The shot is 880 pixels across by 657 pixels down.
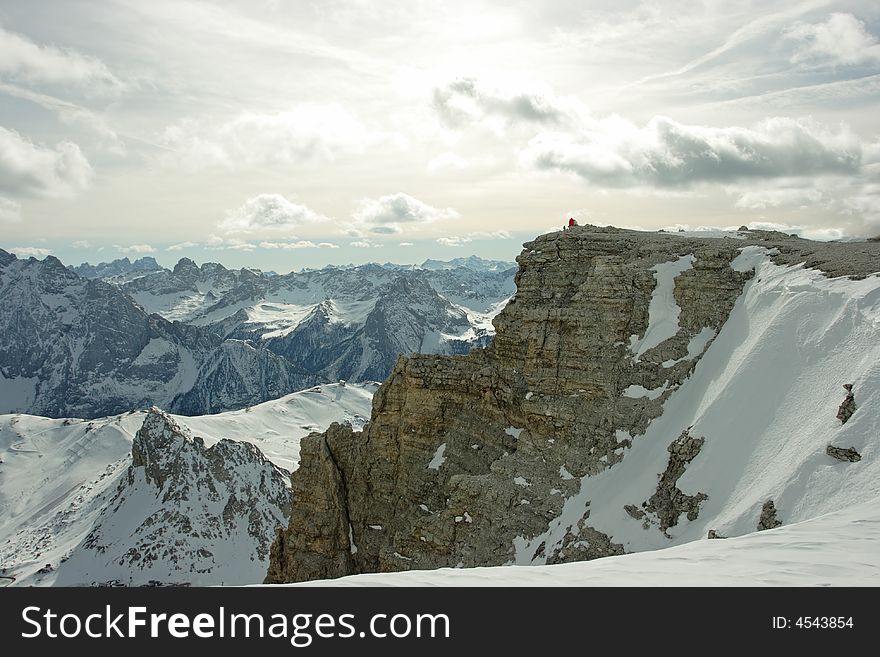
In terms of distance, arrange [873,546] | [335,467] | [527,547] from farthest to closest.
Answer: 1. [335,467]
2. [527,547]
3. [873,546]

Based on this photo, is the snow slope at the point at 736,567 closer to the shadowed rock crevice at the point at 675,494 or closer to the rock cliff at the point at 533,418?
the shadowed rock crevice at the point at 675,494

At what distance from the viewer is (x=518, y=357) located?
48.8 m

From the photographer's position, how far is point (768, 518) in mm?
24281

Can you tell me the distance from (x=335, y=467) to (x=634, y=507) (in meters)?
27.2

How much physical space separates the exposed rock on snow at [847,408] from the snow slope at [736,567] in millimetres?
10030

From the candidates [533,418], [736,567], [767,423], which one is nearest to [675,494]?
[767,423]

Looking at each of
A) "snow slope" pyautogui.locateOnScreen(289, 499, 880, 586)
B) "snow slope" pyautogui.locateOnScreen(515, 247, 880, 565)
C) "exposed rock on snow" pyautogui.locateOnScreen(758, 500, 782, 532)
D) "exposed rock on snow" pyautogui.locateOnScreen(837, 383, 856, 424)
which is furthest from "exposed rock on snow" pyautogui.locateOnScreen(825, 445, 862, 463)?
"snow slope" pyautogui.locateOnScreen(289, 499, 880, 586)

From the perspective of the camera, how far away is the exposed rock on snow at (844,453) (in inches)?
940

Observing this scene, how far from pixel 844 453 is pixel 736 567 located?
14.3 meters

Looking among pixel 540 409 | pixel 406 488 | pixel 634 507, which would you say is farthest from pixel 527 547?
pixel 406 488
